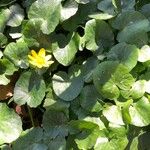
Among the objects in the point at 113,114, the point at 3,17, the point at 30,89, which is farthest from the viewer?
the point at 3,17

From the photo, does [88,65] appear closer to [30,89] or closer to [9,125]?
[30,89]

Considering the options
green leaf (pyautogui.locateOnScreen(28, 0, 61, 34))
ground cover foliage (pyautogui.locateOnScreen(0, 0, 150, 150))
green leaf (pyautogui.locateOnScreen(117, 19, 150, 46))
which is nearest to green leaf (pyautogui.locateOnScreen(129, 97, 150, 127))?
ground cover foliage (pyautogui.locateOnScreen(0, 0, 150, 150))

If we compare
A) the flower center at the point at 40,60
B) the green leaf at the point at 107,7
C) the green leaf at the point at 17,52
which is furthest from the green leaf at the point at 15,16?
the green leaf at the point at 107,7

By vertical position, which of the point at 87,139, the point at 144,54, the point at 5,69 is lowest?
the point at 87,139

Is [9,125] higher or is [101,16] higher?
[101,16]

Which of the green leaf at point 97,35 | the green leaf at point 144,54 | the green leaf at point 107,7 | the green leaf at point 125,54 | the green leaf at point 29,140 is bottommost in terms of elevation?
the green leaf at point 29,140

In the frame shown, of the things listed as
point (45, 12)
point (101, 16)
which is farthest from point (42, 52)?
point (101, 16)

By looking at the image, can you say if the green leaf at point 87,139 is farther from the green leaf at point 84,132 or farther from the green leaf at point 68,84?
the green leaf at point 68,84
